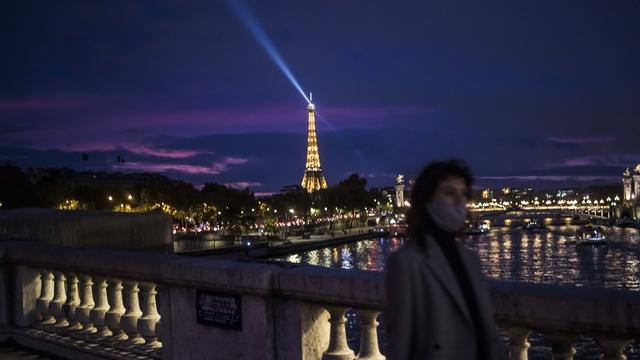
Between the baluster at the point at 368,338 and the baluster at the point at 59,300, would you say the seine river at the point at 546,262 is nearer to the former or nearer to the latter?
the baluster at the point at 59,300

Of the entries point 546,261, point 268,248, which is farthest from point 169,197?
point 546,261

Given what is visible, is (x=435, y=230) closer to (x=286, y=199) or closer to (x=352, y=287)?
(x=352, y=287)

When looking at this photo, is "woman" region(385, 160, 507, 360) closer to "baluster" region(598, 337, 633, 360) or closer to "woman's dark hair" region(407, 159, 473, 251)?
"woman's dark hair" region(407, 159, 473, 251)

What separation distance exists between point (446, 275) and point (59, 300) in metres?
6.44

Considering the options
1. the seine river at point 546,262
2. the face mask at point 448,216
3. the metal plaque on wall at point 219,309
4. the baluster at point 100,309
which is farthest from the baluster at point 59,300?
the seine river at point 546,262

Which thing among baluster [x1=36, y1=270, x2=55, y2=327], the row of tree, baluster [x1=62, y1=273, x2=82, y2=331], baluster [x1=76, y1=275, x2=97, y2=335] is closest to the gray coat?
baluster [x1=76, y1=275, x2=97, y2=335]

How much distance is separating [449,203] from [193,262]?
3.46 m

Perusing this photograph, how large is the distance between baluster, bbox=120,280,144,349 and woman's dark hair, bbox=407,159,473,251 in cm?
453

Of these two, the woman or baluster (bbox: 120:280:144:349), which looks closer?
the woman

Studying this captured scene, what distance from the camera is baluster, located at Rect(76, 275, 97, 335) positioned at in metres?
7.77

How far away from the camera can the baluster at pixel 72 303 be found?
7988 mm

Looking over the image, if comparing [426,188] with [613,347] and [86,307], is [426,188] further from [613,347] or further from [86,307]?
[86,307]

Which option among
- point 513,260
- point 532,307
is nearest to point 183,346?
point 532,307

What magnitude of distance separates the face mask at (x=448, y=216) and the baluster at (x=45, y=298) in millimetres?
6531
